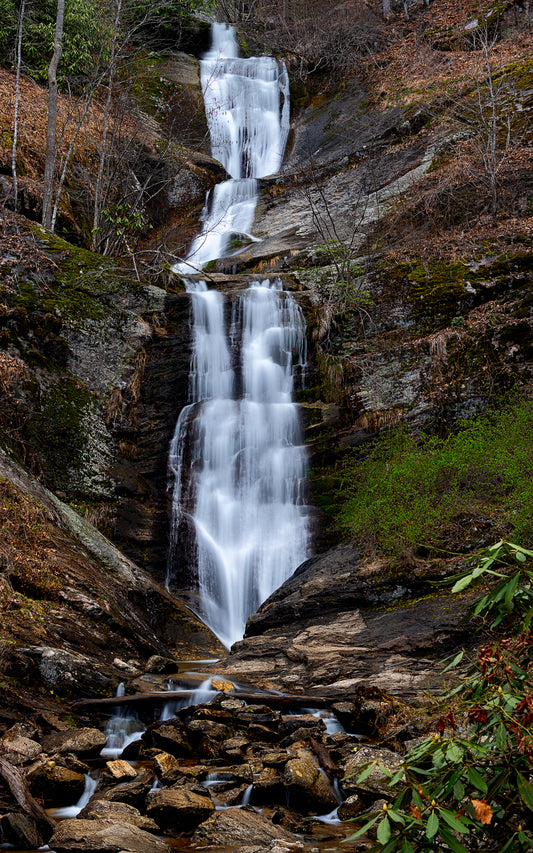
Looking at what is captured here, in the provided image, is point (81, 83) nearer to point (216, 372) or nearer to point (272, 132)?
point (272, 132)

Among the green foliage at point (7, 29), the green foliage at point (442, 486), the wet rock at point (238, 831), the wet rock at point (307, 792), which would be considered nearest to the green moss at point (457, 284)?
the green foliage at point (442, 486)

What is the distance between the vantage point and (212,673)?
21.6ft

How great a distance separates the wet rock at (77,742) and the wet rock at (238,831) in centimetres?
129

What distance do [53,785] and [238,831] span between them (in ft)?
4.15

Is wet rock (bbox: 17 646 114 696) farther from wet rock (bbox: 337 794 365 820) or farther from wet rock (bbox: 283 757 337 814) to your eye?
wet rock (bbox: 337 794 365 820)

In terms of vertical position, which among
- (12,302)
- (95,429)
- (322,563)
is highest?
(12,302)

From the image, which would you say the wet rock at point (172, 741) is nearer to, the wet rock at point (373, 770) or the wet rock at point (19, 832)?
the wet rock at point (373, 770)

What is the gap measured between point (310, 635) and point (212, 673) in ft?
4.45

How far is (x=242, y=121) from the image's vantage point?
2294 cm

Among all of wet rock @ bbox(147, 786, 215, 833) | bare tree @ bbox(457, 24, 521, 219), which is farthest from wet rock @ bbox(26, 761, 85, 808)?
bare tree @ bbox(457, 24, 521, 219)

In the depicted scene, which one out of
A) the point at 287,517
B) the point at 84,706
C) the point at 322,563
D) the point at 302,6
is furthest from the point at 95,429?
the point at 302,6

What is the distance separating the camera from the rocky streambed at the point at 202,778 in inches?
133

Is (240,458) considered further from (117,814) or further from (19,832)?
(19,832)

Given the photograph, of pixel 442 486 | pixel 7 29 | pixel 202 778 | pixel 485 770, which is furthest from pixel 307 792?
pixel 7 29
